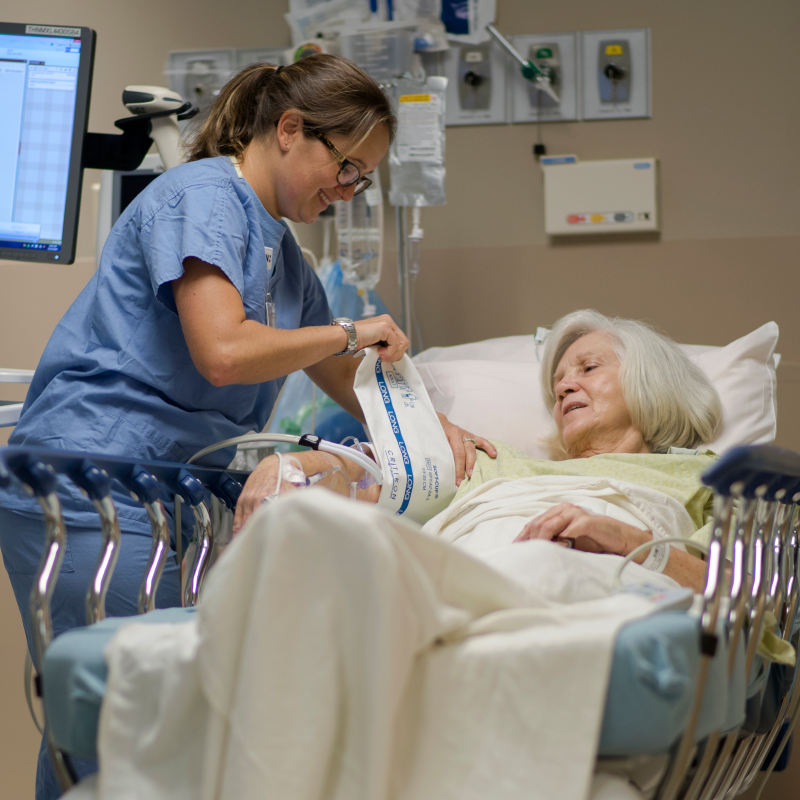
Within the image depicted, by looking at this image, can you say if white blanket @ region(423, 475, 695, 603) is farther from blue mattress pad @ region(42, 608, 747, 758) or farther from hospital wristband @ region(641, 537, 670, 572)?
blue mattress pad @ region(42, 608, 747, 758)

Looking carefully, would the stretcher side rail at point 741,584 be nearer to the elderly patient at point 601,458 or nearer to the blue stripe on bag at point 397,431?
the elderly patient at point 601,458

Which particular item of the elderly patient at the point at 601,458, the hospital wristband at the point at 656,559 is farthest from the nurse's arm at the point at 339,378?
the hospital wristband at the point at 656,559

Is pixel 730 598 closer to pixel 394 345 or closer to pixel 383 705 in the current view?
pixel 383 705

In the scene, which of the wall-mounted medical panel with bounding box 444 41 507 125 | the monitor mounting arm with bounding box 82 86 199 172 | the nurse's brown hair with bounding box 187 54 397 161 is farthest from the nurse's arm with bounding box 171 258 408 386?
the wall-mounted medical panel with bounding box 444 41 507 125

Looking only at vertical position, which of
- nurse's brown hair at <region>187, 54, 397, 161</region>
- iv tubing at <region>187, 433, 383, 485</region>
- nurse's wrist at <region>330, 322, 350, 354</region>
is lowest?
iv tubing at <region>187, 433, 383, 485</region>

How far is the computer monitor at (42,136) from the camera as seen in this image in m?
1.78

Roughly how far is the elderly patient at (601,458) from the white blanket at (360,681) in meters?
0.52

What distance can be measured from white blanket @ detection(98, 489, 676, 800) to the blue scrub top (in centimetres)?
67

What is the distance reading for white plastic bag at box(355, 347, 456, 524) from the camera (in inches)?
64.1

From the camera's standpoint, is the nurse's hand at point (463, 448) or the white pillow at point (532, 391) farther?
the white pillow at point (532, 391)

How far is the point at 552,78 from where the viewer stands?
2.62 m

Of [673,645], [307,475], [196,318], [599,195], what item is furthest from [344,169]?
[599,195]

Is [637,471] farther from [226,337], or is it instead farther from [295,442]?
[226,337]

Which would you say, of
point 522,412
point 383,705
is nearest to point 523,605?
point 383,705
